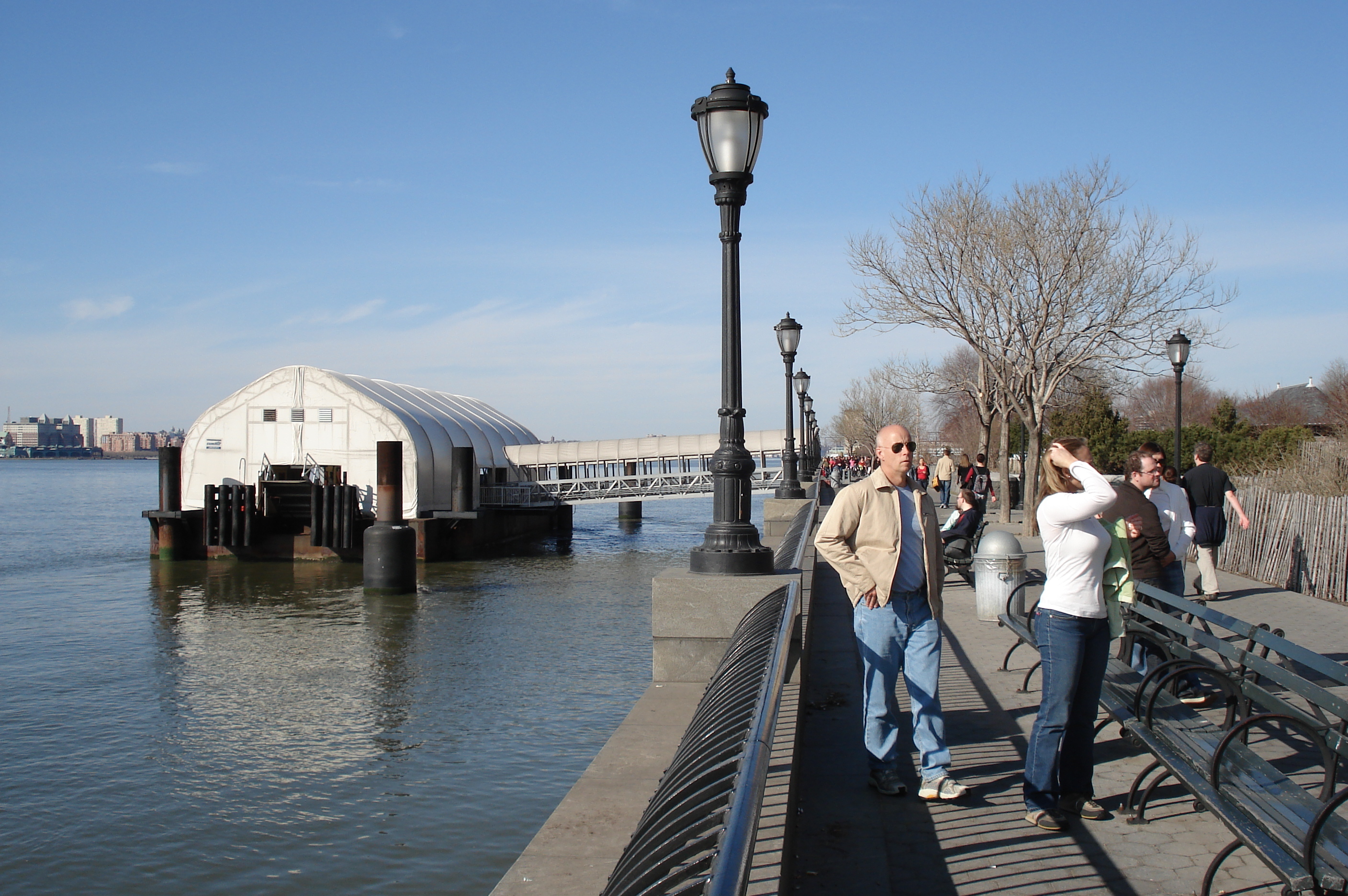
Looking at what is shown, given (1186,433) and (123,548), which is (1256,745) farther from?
(123,548)

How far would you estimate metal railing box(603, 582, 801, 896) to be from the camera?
221cm

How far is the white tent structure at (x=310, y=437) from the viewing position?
42062 millimetres

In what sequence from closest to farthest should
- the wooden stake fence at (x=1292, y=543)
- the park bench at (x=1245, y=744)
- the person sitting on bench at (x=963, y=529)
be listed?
the park bench at (x=1245, y=744) → the wooden stake fence at (x=1292, y=543) → the person sitting on bench at (x=963, y=529)

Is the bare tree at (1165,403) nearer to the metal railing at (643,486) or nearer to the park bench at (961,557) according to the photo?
the metal railing at (643,486)

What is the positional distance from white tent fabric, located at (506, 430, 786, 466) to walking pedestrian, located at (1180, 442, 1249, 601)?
37.0 metres

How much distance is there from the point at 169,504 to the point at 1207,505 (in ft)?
123

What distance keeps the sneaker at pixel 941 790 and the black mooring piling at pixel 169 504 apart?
3978cm

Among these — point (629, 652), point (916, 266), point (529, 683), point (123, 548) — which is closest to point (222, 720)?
point (529, 683)

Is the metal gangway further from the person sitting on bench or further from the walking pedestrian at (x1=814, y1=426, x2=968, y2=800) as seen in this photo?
the walking pedestrian at (x1=814, y1=426, x2=968, y2=800)

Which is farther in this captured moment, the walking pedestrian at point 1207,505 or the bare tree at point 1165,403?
the bare tree at point 1165,403

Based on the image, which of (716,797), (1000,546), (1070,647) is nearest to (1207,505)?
(1000,546)

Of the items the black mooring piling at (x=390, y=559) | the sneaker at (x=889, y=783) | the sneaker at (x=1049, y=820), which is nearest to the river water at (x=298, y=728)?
the black mooring piling at (x=390, y=559)

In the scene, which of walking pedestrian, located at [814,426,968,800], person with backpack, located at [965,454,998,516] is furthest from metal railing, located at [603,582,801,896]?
person with backpack, located at [965,454,998,516]

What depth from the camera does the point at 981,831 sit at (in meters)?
5.20
